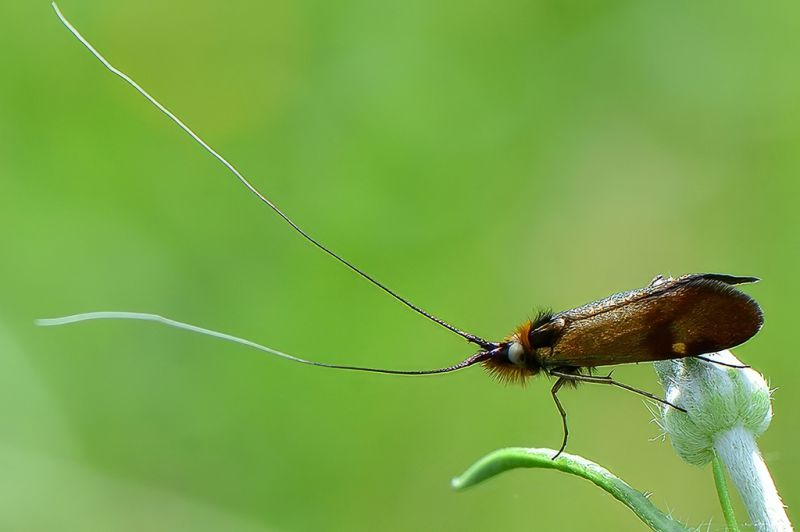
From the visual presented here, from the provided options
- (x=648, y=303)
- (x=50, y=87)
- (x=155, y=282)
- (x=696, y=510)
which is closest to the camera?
(x=648, y=303)

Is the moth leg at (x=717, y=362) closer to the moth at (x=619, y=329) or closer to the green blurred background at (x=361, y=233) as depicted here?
the moth at (x=619, y=329)

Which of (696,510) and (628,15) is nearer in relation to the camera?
(696,510)

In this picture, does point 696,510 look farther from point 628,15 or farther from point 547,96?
point 628,15

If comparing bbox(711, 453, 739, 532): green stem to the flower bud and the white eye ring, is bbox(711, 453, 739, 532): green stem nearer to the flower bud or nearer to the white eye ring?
the flower bud

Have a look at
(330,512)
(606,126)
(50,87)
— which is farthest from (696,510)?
(50,87)

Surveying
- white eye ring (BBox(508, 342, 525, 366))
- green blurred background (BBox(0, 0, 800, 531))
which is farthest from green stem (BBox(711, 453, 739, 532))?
green blurred background (BBox(0, 0, 800, 531))

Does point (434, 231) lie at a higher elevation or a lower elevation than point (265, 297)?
higher

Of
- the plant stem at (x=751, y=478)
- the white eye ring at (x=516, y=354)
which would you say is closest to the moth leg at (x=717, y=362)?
the plant stem at (x=751, y=478)

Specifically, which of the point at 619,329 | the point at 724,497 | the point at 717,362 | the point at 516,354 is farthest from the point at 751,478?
the point at 516,354
